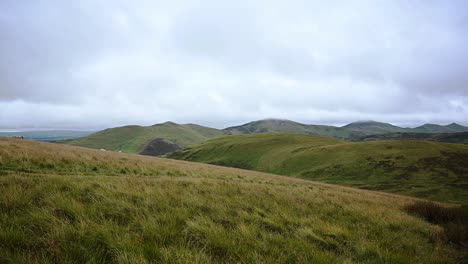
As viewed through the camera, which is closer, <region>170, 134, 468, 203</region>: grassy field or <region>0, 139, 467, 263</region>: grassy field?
<region>0, 139, 467, 263</region>: grassy field

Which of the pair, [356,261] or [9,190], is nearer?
[356,261]

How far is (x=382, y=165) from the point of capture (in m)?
84.2

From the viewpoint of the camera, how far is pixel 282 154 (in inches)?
4353

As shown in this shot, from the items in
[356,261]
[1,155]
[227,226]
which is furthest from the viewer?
[1,155]

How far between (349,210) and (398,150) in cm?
9817

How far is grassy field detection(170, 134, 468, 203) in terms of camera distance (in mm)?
67375

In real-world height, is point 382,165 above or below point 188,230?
below

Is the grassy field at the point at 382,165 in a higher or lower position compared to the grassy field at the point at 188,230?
lower

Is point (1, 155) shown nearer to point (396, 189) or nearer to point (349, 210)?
point (349, 210)

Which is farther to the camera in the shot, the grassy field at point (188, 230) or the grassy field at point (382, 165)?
the grassy field at point (382, 165)

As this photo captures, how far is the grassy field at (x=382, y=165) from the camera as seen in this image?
67.4 metres

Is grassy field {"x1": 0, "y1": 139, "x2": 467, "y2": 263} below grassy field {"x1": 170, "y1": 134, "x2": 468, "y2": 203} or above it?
above

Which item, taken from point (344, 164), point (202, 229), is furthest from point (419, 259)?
point (344, 164)

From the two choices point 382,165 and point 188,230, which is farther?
point 382,165
